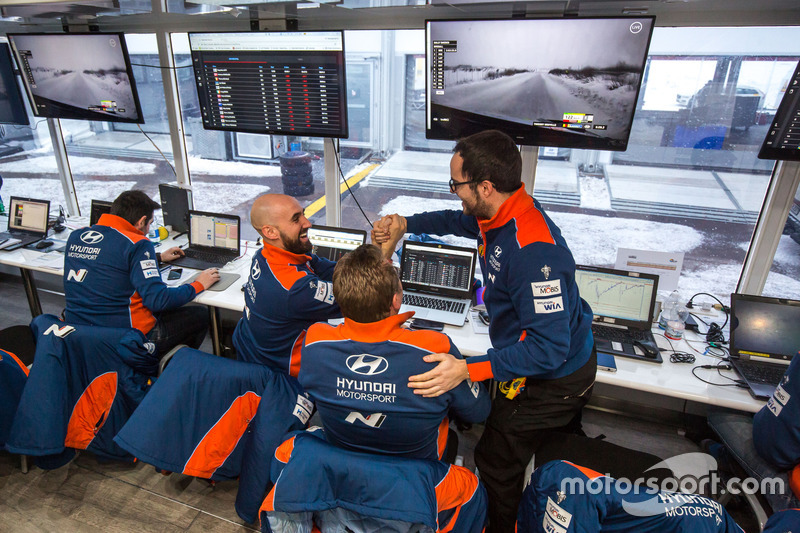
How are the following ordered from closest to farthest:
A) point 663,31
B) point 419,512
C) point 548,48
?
point 419,512 → point 548,48 → point 663,31

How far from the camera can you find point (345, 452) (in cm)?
114

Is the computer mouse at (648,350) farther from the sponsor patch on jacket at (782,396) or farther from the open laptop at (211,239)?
the open laptop at (211,239)

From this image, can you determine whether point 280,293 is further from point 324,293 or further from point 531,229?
point 531,229

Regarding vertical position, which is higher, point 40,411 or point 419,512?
point 419,512

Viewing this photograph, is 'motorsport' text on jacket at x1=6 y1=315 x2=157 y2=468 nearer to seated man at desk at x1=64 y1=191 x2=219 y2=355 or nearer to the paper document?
seated man at desk at x1=64 y1=191 x2=219 y2=355

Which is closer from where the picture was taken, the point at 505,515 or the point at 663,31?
the point at 505,515

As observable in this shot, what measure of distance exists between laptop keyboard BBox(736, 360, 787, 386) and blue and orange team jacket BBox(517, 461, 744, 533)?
3.82ft

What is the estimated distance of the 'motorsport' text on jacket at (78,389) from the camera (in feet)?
6.09

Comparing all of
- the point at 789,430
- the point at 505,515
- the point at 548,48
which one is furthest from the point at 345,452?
the point at 548,48

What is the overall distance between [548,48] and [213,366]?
6.21ft

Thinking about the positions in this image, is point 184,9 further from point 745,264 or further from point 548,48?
point 745,264

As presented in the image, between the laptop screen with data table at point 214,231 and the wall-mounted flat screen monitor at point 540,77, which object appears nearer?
the wall-mounted flat screen monitor at point 540,77

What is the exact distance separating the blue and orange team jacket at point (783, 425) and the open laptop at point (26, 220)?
4.29 meters

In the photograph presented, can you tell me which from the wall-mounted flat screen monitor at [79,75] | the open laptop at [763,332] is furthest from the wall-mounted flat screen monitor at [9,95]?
the open laptop at [763,332]
